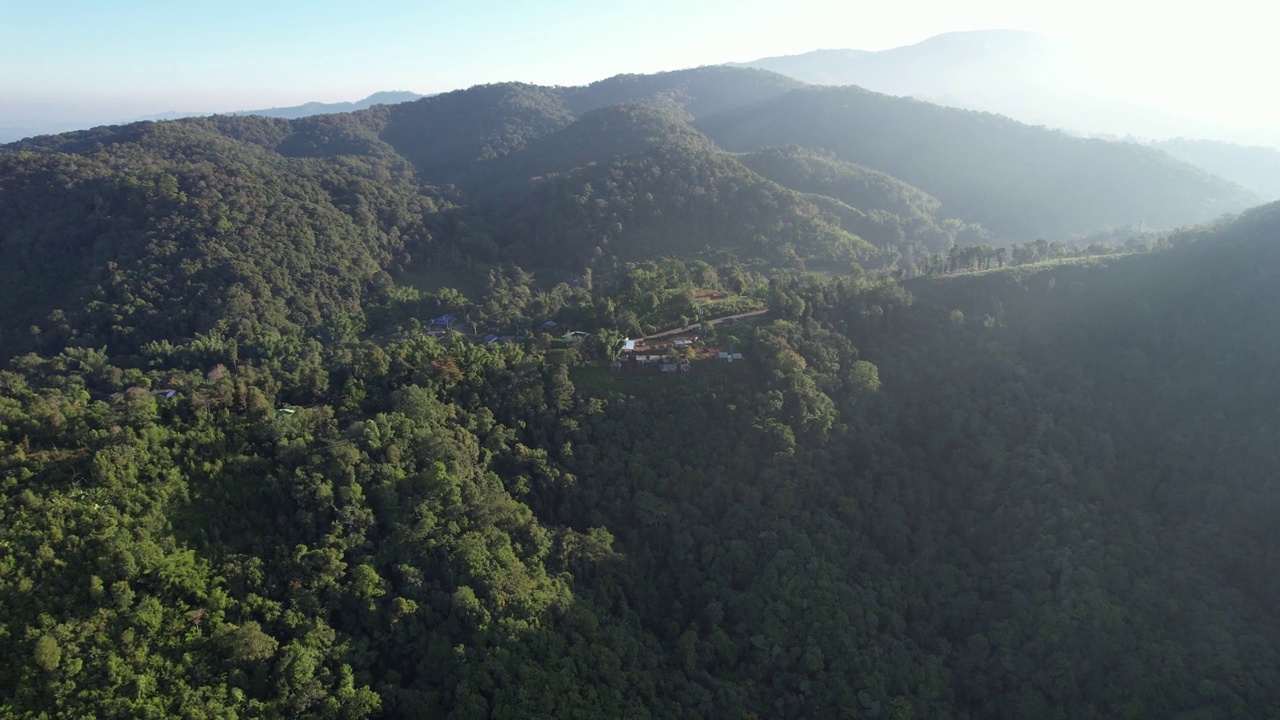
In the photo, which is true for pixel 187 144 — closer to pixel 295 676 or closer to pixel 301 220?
pixel 301 220

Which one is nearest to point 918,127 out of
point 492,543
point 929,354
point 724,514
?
point 929,354

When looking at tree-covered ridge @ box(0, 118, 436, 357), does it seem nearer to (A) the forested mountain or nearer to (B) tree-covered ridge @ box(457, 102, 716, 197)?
(B) tree-covered ridge @ box(457, 102, 716, 197)

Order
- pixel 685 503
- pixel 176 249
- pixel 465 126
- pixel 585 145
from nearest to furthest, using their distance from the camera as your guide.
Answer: pixel 685 503 < pixel 176 249 < pixel 585 145 < pixel 465 126

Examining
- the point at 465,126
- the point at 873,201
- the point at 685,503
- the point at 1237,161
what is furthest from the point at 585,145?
the point at 1237,161

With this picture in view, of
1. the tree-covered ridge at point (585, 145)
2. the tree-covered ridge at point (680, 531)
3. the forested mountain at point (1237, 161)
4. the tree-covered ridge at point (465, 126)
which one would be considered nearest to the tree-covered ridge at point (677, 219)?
the tree-covered ridge at point (585, 145)

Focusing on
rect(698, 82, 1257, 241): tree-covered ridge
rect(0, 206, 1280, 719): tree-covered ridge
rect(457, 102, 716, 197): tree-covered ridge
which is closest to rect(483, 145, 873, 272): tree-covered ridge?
rect(457, 102, 716, 197): tree-covered ridge

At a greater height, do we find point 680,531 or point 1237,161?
point 1237,161

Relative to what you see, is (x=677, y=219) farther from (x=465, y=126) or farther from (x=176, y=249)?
(x=465, y=126)
